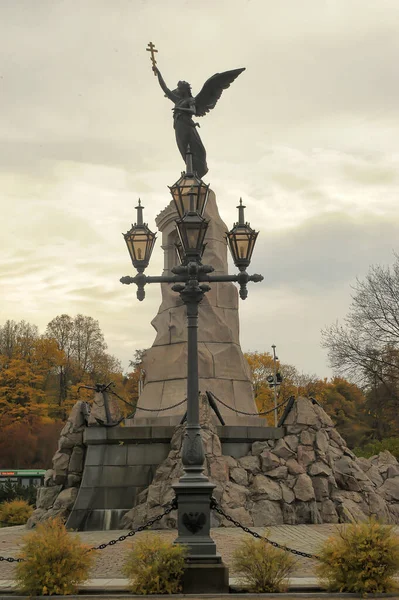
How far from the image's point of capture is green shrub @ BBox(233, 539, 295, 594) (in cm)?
947

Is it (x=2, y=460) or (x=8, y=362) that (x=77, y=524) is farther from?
(x=8, y=362)

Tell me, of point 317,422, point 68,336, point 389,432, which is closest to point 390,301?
point 389,432

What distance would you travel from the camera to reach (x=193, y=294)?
11.3m

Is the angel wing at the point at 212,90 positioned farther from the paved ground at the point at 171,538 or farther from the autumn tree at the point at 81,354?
the autumn tree at the point at 81,354

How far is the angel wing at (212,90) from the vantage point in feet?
76.6

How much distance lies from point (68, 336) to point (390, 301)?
1128 inches

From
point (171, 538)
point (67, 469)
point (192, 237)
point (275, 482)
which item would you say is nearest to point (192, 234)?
point (192, 237)

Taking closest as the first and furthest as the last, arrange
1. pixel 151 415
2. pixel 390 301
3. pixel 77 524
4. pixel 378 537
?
pixel 378 537
pixel 77 524
pixel 151 415
pixel 390 301

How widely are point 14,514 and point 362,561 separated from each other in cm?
1401

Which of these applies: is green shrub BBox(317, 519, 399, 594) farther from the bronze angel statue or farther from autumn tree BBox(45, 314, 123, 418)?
autumn tree BBox(45, 314, 123, 418)

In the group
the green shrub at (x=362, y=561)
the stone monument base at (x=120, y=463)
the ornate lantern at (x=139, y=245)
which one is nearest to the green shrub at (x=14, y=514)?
the stone monument base at (x=120, y=463)

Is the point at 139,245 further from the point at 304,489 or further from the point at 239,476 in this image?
the point at 304,489

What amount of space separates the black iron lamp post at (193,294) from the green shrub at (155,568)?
29 cm

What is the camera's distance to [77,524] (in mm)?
17188
